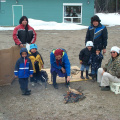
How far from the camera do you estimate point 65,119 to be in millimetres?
3703

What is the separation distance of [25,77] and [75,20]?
16.6 metres

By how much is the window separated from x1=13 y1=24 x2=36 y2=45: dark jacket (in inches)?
586

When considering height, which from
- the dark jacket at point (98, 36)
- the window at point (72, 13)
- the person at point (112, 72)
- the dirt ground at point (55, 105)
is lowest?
the dirt ground at point (55, 105)

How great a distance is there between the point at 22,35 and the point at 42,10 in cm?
1485

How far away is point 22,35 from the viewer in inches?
224

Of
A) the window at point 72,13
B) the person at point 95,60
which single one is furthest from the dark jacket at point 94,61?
the window at point 72,13

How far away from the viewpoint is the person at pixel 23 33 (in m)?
5.57

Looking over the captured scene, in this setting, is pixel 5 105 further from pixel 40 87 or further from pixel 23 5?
pixel 23 5

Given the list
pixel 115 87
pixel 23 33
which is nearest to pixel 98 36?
pixel 115 87

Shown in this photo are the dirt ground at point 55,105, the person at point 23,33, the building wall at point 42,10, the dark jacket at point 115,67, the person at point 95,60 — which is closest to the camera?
the dirt ground at point 55,105

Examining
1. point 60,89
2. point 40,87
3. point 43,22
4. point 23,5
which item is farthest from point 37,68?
point 23,5

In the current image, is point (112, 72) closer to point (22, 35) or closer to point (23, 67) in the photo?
point (23, 67)

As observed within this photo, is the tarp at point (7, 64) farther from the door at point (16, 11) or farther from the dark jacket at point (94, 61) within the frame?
the door at point (16, 11)

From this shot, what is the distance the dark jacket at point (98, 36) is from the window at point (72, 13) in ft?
49.1
